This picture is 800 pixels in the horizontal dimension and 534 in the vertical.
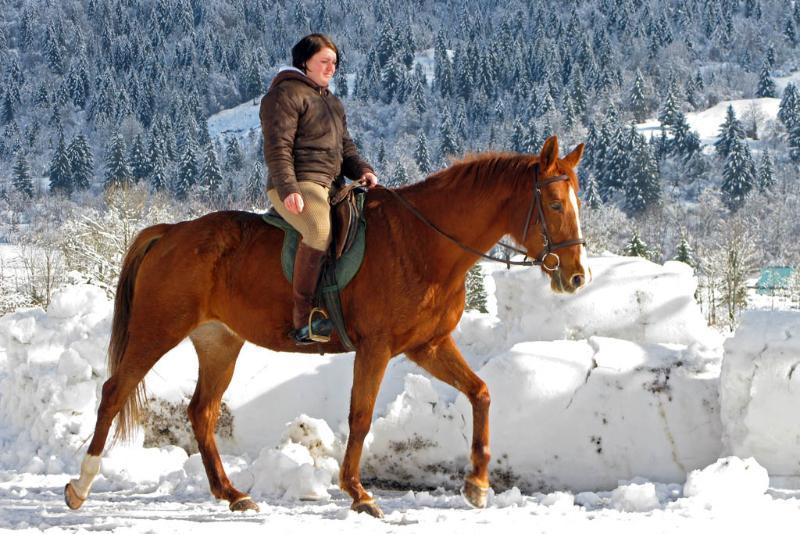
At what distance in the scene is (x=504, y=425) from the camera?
6.79 metres

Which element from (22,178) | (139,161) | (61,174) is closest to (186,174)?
(139,161)

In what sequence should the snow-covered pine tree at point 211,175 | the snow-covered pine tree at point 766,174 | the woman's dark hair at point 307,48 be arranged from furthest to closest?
the snow-covered pine tree at point 211,175 → the snow-covered pine tree at point 766,174 → the woman's dark hair at point 307,48

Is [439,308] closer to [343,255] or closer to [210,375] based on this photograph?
[343,255]

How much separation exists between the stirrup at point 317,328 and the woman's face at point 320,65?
5.32 ft

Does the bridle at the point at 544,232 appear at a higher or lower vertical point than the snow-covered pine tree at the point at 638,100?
lower

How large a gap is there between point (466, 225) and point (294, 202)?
112 centimetres

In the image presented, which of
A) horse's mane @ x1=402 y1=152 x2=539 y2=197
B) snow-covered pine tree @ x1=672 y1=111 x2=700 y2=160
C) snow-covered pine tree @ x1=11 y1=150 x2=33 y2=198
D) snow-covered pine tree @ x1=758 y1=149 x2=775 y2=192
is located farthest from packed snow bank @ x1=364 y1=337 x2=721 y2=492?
snow-covered pine tree @ x1=11 y1=150 x2=33 y2=198

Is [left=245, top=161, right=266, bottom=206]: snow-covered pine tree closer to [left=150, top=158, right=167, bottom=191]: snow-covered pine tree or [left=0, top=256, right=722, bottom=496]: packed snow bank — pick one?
[left=150, top=158, right=167, bottom=191]: snow-covered pine tree

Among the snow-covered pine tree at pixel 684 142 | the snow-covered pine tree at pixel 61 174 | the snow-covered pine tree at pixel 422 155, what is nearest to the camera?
the snow-covered pine tree at pixel 684 142

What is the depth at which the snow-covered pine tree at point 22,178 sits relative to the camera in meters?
146

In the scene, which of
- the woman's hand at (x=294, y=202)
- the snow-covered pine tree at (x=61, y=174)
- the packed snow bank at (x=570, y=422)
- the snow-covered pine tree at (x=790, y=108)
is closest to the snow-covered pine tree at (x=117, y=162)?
the snow-covered pine tree at (x=61, y=174)

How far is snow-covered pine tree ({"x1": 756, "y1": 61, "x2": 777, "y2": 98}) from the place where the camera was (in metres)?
167

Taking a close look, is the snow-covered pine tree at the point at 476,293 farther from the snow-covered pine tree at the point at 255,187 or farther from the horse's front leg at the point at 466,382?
the snow-covered pine tree at the point at 255,187

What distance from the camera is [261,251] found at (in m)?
5.95
